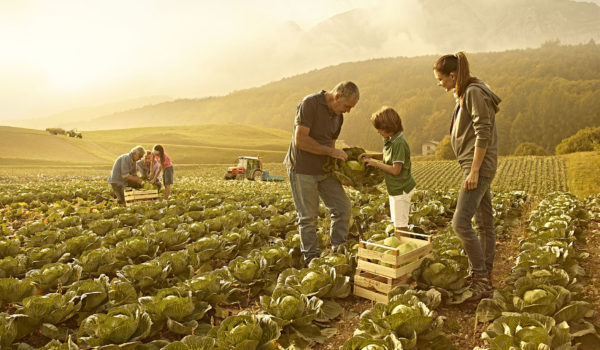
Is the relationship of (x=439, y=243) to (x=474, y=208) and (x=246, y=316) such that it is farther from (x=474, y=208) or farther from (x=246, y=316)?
(x=246, y=316)

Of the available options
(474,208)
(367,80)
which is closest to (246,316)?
(474,208)

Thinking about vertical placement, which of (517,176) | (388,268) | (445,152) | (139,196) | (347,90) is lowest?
(517,176)

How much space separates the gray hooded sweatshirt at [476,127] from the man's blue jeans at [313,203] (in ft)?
4.89

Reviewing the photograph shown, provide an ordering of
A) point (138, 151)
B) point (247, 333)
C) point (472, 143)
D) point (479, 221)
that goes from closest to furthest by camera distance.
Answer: point (247, 333) < point (472, 143) < point (479, 221) < point (138, 151)

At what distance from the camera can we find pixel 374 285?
342 centimetres

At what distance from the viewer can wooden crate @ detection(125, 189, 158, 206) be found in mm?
9734

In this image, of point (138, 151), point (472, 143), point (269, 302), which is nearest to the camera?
point (269, 302)

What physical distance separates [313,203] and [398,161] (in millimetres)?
1161

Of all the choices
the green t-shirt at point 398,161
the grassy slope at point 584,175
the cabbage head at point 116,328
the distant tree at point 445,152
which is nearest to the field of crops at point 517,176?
the grassy slope at point 584,175

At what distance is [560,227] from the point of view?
516 centimetres

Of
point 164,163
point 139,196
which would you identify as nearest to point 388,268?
point 164,163

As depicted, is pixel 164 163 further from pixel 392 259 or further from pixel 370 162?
pixel 392 259

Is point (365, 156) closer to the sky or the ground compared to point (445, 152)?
closer to the sky

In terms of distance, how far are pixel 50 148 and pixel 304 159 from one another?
54.7 m
